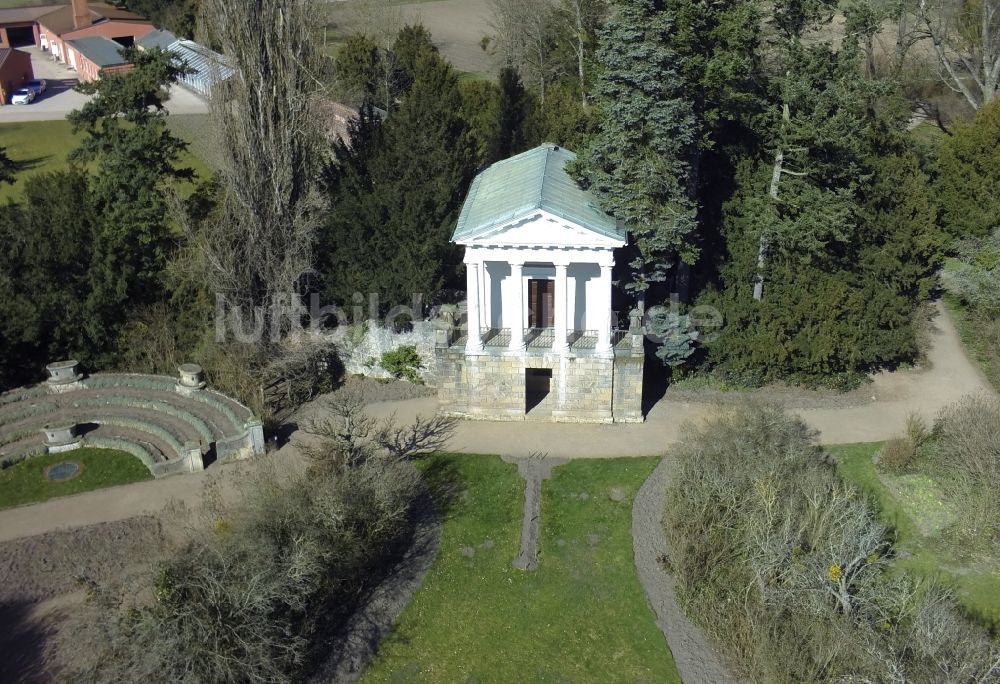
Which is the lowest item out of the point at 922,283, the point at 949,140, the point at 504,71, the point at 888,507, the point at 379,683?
the point at 379,683

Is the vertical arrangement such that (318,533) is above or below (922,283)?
below

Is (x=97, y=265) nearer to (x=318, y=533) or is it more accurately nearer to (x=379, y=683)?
(x=318, y=533)

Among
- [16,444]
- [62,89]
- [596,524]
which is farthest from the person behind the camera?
[62,89]

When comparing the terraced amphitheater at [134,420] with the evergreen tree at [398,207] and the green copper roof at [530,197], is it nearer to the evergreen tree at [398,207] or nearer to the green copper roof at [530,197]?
the evergreen tree at [398,207]

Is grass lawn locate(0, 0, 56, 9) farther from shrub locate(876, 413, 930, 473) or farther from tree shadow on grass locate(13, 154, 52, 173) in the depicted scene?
shrub locate(876, 413, 930, 473)

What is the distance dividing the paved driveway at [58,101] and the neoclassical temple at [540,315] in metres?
33.0

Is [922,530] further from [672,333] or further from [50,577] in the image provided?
[50,577]

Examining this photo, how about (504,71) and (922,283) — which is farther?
(504,71)

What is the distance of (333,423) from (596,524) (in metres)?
9.46

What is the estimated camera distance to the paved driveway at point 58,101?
190 ft

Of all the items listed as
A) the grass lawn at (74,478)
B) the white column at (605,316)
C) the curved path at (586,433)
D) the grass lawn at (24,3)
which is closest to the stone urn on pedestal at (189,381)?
the grass lawn at (74,478)

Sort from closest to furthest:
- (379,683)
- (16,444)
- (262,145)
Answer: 1. (379,683)
2. (16,444)
3. (262,145)

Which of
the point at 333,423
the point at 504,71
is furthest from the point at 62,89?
the point at 333,423

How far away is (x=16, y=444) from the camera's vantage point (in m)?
28.0
